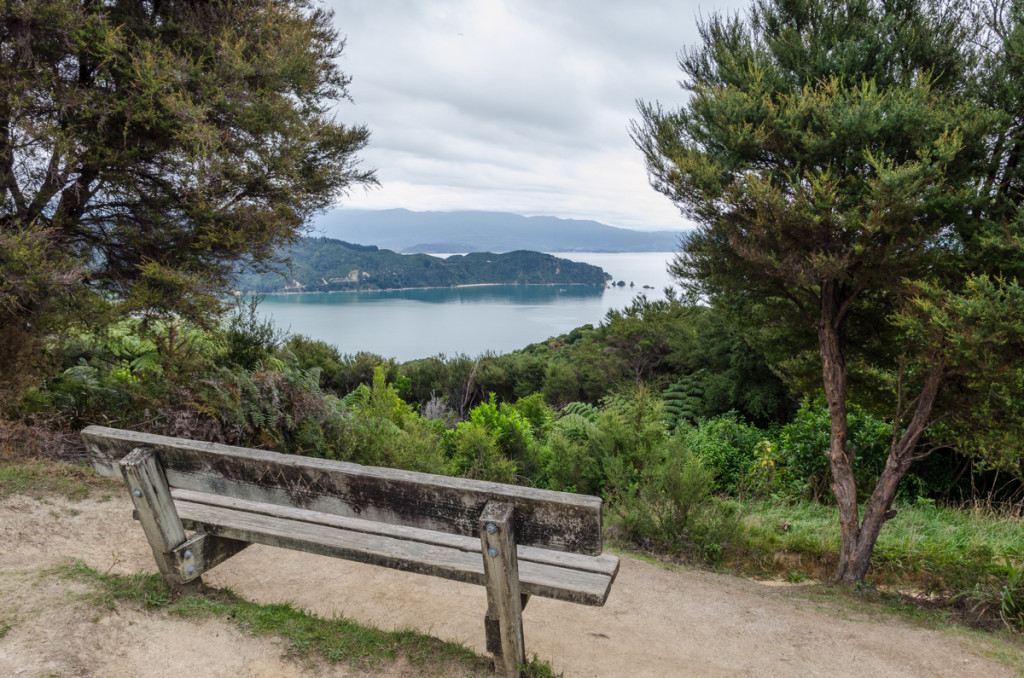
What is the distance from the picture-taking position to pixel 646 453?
7.25 meters

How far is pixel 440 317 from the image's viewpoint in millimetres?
42438

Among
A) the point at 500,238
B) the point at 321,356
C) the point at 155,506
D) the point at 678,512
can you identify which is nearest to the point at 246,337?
the point at 155,506

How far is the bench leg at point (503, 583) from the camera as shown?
2.35 metres

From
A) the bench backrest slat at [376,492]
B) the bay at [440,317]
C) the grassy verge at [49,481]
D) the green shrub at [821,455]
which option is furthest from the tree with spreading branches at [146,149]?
the bay at [440,317]

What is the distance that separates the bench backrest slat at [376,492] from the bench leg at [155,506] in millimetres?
72

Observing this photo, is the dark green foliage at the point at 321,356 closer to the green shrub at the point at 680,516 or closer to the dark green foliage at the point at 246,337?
the dark green foliage at the point at 246,337

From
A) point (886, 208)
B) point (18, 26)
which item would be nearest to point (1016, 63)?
point (886, 208)

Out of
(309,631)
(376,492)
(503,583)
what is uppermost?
(376,492)

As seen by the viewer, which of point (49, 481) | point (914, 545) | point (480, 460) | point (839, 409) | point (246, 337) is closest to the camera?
point (49, 481)

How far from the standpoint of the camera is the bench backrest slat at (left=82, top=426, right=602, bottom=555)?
2318 millimetres

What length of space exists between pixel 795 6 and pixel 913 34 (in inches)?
38.5

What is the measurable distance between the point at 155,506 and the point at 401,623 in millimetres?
1563

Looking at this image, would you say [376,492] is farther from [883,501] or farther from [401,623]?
[883,501]

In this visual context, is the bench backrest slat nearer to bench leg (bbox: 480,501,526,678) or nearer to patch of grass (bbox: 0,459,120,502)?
bench leg (bbox: 480,501,526,678)
